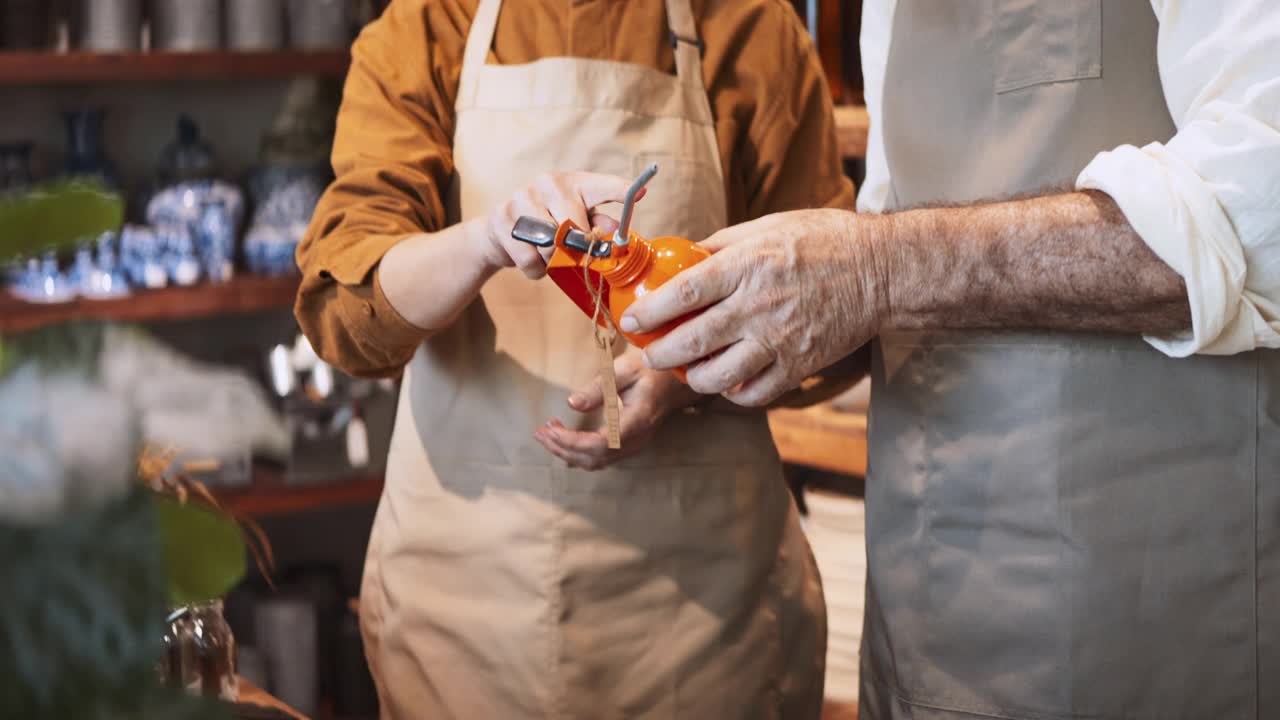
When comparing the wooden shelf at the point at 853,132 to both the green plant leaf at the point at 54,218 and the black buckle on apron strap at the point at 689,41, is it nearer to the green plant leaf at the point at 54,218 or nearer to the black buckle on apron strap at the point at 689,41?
the black buckle on apron strap at the point at 689,41

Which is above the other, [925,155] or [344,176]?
[925,155]

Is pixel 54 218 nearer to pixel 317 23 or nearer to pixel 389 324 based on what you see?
pixel 389 324

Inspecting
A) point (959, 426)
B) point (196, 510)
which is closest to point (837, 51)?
point (959, 426)

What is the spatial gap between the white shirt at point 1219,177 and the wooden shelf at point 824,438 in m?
1.23

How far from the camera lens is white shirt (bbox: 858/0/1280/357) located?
0.84 metres

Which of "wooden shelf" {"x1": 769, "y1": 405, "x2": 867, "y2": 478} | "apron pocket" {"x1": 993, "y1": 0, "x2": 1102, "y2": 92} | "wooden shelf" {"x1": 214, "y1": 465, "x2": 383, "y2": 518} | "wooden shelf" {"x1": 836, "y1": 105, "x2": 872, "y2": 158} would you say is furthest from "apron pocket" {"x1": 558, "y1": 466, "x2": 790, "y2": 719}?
"wooden shelf" {"x1": 214, "y1": 465, "x2": 383, "y2": 518}

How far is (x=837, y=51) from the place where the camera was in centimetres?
219

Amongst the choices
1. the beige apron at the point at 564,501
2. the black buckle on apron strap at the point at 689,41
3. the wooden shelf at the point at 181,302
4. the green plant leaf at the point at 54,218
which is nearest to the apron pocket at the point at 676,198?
the beige apron at the point at 564,501

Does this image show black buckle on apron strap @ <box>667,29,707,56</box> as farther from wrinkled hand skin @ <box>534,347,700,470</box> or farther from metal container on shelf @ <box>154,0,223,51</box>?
metal container on shelf @ <box>154,0,223,51</box>

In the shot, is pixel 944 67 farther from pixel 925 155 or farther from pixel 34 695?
pixel 34 695

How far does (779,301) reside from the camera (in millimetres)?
964

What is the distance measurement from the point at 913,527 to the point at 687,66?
619 millimetres

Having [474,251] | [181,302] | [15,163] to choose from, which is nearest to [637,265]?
[474,251]

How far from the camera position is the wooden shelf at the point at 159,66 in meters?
2.39
